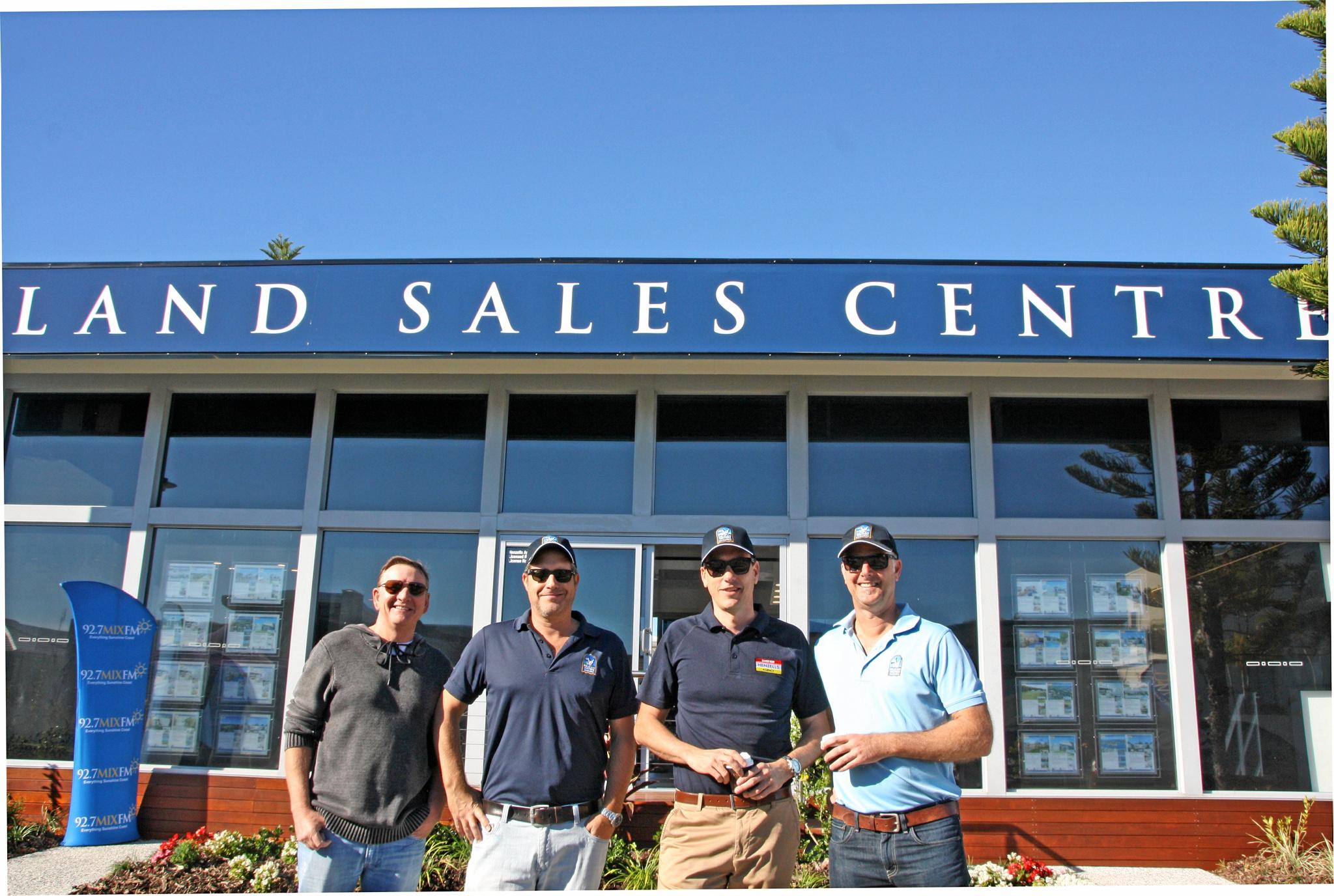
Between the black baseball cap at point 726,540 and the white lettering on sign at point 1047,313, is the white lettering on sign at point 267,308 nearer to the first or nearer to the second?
the black baseball cap at point 726,540

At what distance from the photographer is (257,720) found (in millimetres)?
6320

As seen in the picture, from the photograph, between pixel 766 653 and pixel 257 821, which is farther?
pixel 257 821

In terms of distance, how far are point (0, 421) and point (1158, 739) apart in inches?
317

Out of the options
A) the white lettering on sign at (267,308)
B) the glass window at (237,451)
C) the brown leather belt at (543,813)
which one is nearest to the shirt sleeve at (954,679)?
the brown leather belt at (543,813)

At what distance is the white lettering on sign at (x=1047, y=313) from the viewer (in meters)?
5.82

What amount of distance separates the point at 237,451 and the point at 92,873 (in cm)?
278

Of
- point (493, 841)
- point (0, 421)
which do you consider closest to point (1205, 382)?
point (493, 841)

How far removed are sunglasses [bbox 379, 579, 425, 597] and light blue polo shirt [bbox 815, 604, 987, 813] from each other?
1585mm

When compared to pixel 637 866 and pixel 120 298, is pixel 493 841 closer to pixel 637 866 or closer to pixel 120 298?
pixel 637 866

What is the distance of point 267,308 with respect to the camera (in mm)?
6102

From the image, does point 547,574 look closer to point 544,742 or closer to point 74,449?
point 544,742

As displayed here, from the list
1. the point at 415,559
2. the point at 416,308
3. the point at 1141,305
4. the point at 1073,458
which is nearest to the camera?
the point at 1141,305

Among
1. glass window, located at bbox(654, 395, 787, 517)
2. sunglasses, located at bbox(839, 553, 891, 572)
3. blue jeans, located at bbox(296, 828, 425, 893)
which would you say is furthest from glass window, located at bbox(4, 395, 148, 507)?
sunglasses, located at bbox(839, 553, 891, 572)

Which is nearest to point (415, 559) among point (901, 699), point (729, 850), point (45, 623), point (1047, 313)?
point (45, 623)
